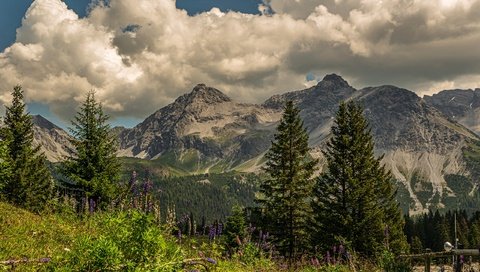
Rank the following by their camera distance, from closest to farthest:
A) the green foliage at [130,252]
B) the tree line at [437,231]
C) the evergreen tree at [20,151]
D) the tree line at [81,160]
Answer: the green foliage at [130,252] → the tree line at [81,160] → the evergreen tree at [20,151] → the tree line at [437,231]

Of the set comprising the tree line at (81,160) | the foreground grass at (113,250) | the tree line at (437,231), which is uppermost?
the tree line at (81,160)

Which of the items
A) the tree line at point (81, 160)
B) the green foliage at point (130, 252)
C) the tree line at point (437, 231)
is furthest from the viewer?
the tree line at point (437, 231)

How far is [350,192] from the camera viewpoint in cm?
3431

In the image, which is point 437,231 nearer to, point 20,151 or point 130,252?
point 20,151

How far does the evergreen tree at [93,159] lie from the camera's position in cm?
3219

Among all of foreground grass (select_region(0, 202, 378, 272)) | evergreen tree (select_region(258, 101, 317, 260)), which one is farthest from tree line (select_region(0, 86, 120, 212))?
foreground grass (select_region(0, 202, 378, 272))

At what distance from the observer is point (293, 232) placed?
36.6m

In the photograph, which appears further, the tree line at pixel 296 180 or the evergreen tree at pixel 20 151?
the evergreen tree at pixel 20 151

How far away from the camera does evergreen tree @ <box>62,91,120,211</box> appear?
32188 mm

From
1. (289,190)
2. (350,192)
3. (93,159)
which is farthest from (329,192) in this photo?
(93,159)

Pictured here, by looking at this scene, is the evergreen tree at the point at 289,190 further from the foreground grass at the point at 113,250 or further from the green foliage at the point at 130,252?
the green foliage at the point at 130,252

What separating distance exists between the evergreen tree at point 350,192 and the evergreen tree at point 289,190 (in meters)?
1.40

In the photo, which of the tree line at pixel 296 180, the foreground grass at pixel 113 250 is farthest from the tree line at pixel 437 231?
the foreground grass at pixel 113 250

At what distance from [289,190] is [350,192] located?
5373mm
